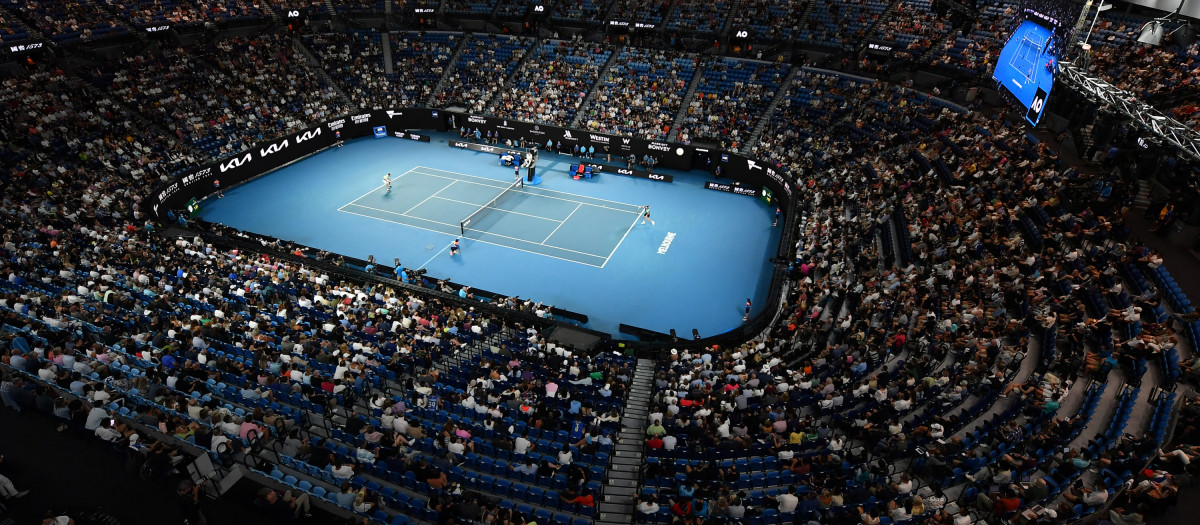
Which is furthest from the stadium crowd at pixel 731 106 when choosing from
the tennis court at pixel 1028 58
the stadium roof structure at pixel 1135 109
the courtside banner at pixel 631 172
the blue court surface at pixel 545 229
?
the stadium roof structure at pixel 1135 109

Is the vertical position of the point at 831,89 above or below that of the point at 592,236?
above

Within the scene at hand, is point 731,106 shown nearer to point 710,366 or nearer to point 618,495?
point 710,366

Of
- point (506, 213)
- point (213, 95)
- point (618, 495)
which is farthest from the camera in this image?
point (213, 95)

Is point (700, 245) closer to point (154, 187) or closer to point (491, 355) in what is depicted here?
point (491, 355)

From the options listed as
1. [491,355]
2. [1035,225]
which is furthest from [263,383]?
[1035,225]

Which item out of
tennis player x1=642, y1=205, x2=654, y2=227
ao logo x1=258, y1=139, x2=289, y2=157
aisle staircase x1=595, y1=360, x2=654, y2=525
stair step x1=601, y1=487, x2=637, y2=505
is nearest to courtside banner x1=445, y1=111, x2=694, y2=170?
tennis player x1=642, y1=205, x2=654, y2=227

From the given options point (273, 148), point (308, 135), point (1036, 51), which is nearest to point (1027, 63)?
point (1036, 51)

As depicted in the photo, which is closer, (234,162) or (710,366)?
(710,366)
